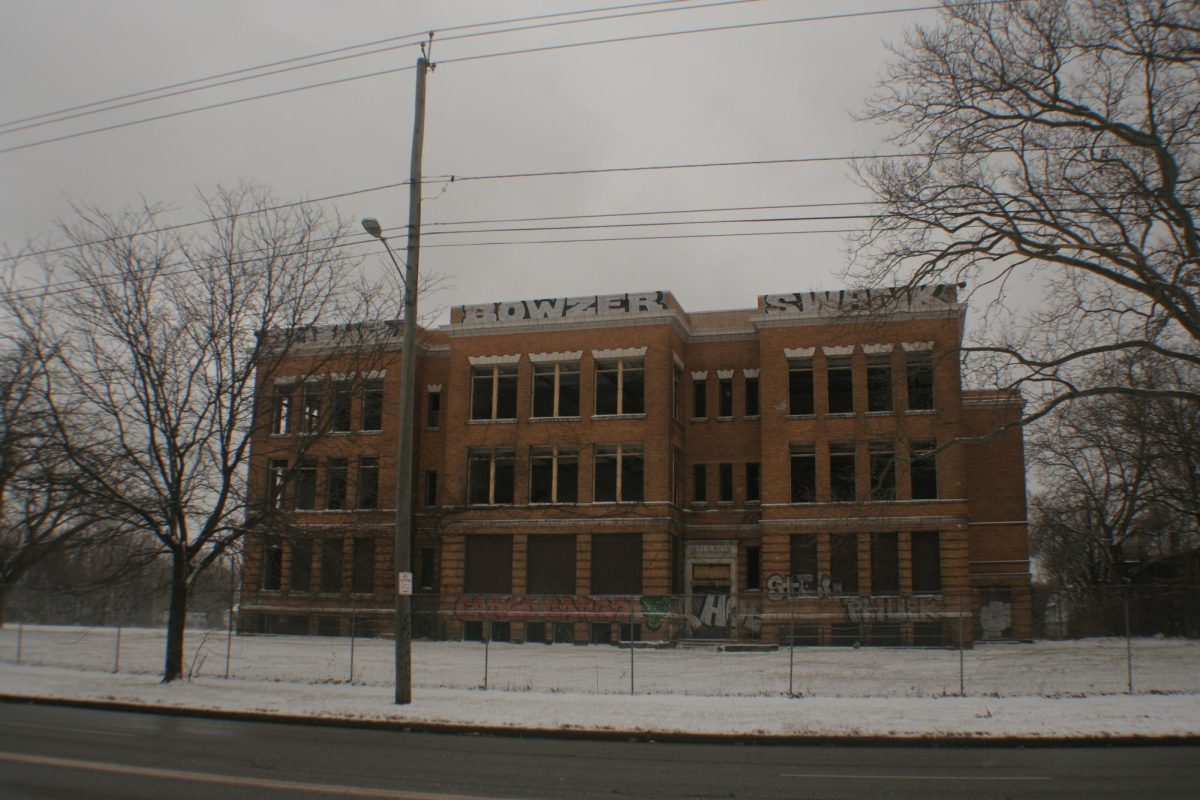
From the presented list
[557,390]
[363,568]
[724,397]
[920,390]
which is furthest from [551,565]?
[920,390]

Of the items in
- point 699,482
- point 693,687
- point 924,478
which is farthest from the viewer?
point 699,482

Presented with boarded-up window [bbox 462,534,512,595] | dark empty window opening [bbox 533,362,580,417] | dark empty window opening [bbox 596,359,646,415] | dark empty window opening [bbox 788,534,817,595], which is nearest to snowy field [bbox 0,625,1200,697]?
dark empty window opening [bbox 788,534,817,595]

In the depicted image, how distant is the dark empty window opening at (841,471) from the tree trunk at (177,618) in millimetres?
25387

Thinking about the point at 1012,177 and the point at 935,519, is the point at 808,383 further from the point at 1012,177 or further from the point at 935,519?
the point at 1012,177

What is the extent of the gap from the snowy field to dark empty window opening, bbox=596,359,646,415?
10665 millimetres

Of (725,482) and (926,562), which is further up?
(725,482)

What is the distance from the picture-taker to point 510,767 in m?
11.7

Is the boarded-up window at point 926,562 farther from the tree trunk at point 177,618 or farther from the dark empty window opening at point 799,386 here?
the tree trunk at point 177,618

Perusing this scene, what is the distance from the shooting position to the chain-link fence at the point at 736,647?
2136cm

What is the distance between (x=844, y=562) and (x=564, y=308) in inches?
615

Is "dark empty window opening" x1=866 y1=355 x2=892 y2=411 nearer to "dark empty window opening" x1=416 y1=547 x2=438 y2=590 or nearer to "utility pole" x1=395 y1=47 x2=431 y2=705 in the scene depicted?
"dark empty window opening" x1=416 y1=547 x2=438 y2=590

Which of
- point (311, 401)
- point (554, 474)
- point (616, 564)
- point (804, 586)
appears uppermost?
point (311, 401)

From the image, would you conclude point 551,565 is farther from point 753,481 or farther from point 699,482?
point 753,481

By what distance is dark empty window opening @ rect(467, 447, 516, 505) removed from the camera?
41.5 metres
